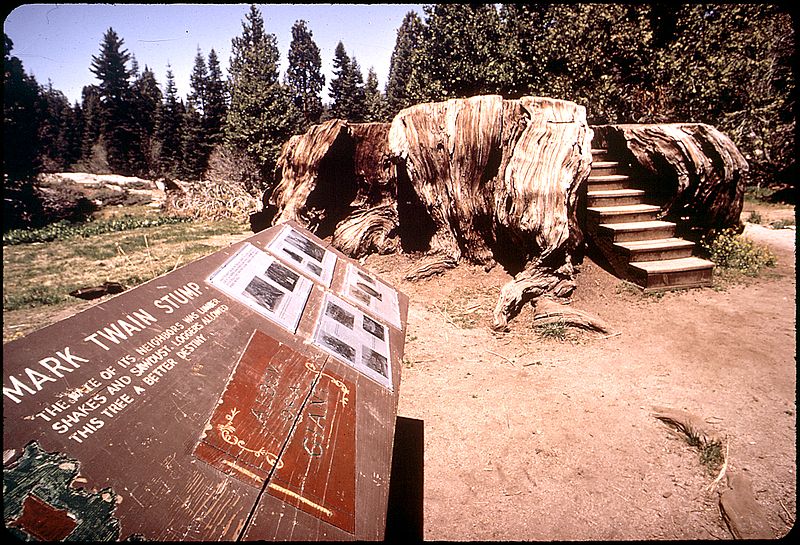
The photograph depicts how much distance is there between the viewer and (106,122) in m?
40.1

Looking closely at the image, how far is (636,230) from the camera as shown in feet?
22.6

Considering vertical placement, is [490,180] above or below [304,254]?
above

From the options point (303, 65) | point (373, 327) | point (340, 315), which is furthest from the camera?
point (303, 65)

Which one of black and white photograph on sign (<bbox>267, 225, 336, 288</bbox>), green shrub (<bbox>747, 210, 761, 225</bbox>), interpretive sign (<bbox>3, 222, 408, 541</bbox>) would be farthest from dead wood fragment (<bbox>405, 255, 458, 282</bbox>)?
green shrub (<bbox>747, 210, 761, 225</bbox>)

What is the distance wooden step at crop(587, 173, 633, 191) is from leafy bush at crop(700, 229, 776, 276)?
5.80 ft

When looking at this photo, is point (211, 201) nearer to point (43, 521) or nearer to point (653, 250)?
point (653, 250)

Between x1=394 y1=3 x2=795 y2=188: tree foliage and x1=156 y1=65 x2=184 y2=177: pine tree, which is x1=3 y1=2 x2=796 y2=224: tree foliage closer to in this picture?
x1=394 y1=3 x2=795 y2=188: tree foliage

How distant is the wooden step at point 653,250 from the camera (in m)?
6.60

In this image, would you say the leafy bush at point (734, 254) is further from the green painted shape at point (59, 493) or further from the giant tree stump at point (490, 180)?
the green painted shape at point (59, 493)

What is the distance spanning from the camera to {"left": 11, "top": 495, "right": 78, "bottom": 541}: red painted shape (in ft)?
3.33

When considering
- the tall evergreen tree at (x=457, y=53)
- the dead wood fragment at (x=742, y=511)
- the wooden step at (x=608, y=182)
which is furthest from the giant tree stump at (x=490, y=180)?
the tall evergreen tree at (x=457, y=53)

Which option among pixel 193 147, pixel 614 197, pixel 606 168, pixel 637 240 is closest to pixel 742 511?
pixel 637 240

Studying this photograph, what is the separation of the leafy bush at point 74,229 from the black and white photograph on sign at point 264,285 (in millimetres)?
15308

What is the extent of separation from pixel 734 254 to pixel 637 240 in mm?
1905
